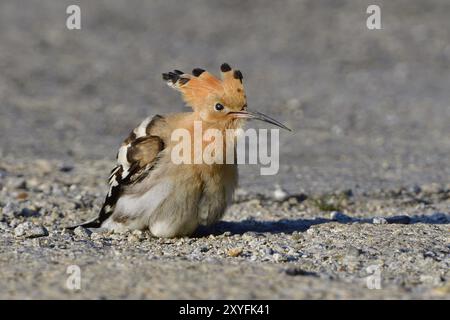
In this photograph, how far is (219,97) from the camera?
591 cm

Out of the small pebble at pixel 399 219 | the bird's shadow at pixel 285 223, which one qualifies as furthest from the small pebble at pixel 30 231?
the small pebble at pixel 399 219

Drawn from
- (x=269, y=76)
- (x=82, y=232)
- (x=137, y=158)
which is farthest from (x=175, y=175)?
(x=269, y=76)

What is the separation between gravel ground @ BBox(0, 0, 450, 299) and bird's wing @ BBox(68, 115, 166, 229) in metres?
0.28

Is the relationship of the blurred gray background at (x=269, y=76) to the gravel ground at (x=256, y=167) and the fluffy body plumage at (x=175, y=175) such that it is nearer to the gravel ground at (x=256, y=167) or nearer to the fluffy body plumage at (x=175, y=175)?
the gravel ground at (x=256, y=167)

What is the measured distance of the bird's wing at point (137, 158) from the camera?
19.2 ft

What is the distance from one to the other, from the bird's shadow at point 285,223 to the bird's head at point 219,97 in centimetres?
79

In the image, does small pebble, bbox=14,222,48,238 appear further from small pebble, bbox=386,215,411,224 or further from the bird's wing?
small pebble, bbox=386,215,411,224

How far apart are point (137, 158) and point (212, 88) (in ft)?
2.15

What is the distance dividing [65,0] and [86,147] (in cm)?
972

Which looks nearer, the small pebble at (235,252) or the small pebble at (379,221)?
the small pebble at (235,252)

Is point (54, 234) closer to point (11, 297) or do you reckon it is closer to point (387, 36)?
point (11, 297)

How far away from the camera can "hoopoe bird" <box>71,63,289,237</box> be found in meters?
5.72

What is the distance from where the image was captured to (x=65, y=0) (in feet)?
63.8

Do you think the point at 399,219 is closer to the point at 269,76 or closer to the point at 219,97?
the point at 219,97
